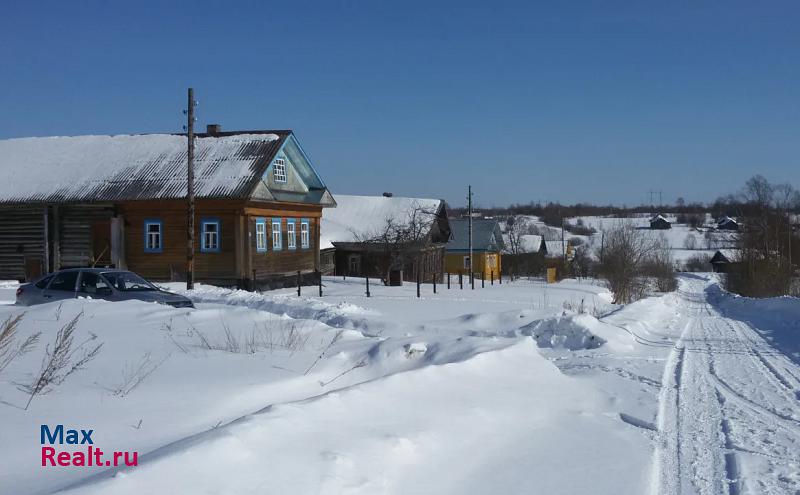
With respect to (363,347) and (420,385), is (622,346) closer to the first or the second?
(363,347)

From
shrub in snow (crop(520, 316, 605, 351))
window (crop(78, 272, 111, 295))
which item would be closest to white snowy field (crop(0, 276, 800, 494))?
shrub in snow (crop(520, 316, 605, 351))

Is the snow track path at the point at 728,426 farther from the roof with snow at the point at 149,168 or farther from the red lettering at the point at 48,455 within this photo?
the roof with snow at the point at 149,168

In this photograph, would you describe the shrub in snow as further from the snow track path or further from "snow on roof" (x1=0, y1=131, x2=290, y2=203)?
"snow on roof" (x1=0, y1=131, x2=290, y2=203)

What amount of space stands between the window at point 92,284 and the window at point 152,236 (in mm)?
12175

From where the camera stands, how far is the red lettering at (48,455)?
15.9 ft

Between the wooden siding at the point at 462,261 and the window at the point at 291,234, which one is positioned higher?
the window at the point at 291,234

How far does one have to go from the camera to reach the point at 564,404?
8891 mm

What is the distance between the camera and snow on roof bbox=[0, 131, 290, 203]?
27859 millimetres

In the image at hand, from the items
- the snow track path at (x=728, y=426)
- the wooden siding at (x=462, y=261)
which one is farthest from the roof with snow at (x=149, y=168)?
Answer: the wooden siding at (x=462, y=261)

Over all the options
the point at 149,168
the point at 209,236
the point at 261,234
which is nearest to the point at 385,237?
the point at 261,234

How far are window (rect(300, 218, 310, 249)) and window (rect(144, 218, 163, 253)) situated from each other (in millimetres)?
6731

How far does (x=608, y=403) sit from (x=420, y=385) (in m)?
2.85

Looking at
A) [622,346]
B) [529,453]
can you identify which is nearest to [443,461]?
[529,453]

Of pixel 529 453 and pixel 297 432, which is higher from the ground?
pixel 297 432
